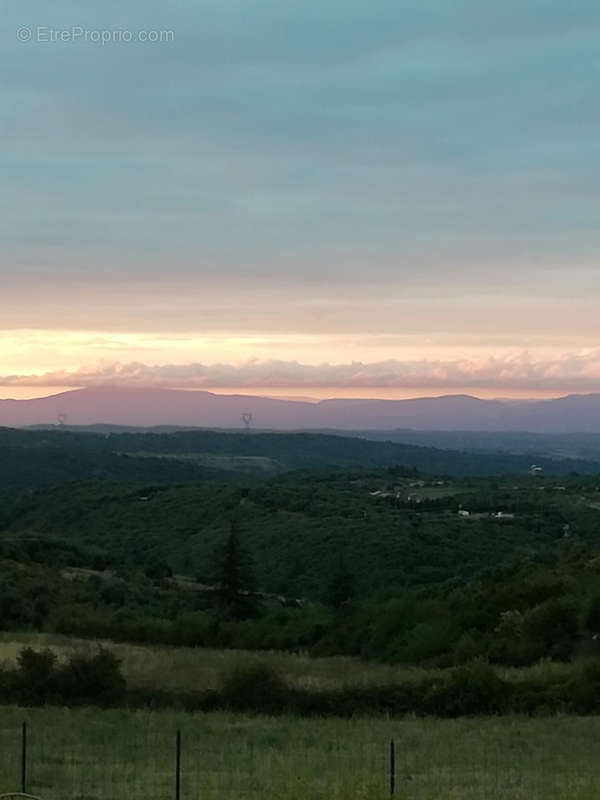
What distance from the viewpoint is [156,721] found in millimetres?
21156

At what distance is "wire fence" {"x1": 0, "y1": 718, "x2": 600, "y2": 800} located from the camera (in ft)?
46.4

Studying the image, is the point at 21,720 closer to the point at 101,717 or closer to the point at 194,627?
the point at 101,717

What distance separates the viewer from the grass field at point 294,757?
1424 centimetres

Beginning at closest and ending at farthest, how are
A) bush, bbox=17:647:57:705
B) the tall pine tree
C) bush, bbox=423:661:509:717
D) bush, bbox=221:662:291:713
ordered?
bush, bbox=423:661:509:717 < bush, bbox=221:662:291:713 < bush, bbox=17:647:57:705 < the tall pine tree

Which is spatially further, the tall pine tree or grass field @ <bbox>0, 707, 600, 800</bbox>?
the tall pine tree

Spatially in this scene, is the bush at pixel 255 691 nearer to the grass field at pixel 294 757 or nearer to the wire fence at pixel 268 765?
the grass field at pixel 294 757

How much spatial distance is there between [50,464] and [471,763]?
503 feet

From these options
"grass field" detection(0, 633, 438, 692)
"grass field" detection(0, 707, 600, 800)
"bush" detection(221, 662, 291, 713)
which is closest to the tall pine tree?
"grass field" detection(0, 633, 438, 692)

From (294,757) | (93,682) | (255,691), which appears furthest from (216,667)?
(294,757)

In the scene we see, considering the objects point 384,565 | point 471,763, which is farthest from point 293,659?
point 384,565

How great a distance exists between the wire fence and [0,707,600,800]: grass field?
0.02 m

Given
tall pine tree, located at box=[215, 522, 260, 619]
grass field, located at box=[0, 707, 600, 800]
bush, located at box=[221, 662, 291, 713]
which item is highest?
grass field, located at box=[0, 707, 600, 800]

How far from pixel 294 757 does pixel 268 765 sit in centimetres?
89

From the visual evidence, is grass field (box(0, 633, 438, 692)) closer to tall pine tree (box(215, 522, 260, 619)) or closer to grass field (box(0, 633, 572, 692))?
grass field (box(0, 633, 572, 692))
